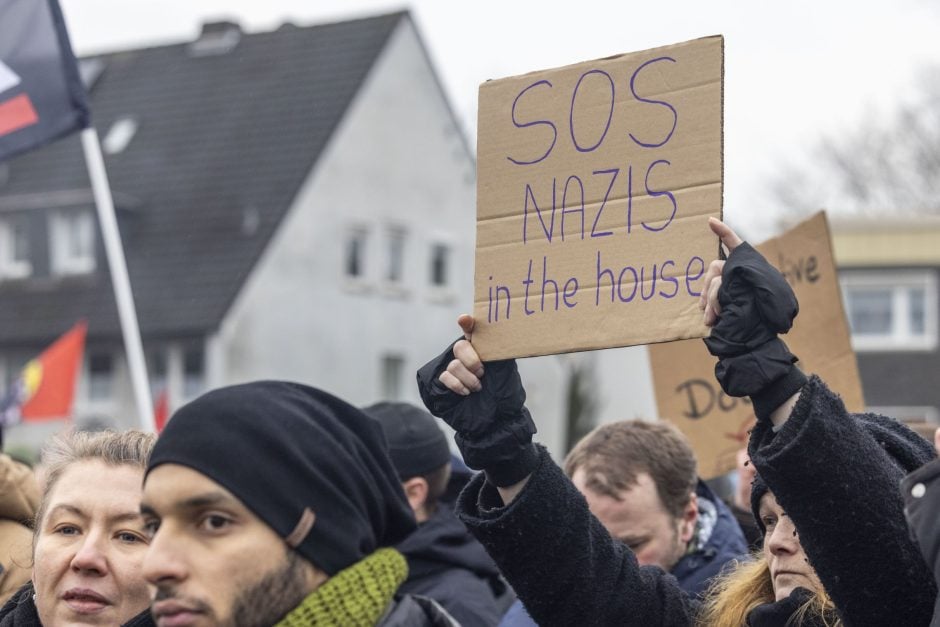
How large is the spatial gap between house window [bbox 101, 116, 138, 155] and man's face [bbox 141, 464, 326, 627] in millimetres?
30530

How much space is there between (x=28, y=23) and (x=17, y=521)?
3.42m

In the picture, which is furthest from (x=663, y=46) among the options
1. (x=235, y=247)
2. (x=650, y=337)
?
(x=235, y=247)

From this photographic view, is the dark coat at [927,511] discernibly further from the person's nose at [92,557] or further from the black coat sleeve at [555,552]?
the person's nose at [92,557]

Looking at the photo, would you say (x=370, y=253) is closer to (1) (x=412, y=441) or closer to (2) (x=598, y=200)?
(1) (x=412, y=441)

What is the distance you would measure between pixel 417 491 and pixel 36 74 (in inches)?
129

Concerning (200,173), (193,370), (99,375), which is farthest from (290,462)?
(200,173)

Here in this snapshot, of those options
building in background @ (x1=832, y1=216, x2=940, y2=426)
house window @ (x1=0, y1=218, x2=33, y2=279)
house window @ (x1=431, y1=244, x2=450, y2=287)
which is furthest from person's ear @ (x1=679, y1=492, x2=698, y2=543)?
building in background @ (x1=832, y1=216, x2=940, y2=426)

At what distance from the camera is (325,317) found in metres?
30.3

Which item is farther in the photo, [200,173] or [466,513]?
[200,173]

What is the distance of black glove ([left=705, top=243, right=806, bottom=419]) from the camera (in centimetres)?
288

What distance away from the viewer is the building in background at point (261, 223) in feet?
96.0

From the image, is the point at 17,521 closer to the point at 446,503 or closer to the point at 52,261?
the point at 446,503

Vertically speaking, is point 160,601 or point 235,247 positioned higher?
point 235,247

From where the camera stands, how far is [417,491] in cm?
547
